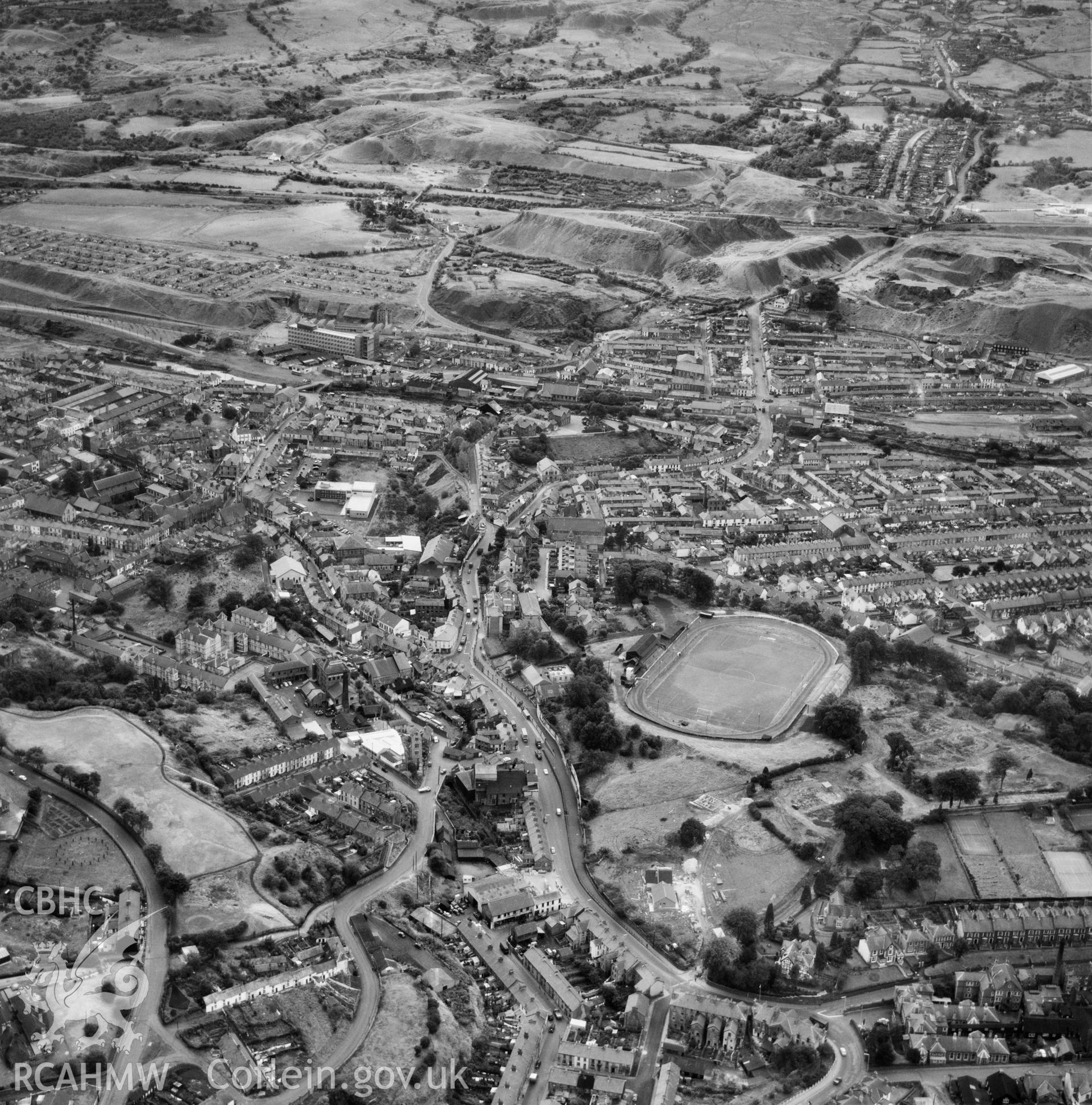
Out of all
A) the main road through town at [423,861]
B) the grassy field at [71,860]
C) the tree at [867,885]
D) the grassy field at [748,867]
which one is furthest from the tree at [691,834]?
the grassy field at [71,860]

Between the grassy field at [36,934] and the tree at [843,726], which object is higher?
the grassy field at [36,934]

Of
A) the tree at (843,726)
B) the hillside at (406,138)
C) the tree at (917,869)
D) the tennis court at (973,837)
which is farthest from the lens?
the hillside at (406,138)

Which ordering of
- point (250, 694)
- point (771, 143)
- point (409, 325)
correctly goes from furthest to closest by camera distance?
point (771, 143) < point (409, 325) < point (250, 694)

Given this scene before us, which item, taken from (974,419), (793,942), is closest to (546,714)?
(793,942)

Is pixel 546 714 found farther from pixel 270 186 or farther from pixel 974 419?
pixel 270 186

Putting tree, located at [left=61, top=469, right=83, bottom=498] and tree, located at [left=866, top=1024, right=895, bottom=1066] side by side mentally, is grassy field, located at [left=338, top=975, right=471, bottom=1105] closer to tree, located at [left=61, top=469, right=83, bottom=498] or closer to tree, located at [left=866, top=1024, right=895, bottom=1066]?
tree, located at [left=866, top=1024, right=895, bottom=1066]

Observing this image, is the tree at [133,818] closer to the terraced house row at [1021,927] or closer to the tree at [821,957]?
the tree at [821,957]
